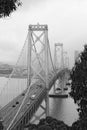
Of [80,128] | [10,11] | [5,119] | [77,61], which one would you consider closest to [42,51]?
[5,119]

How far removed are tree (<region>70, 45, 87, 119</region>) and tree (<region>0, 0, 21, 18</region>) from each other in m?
7.29

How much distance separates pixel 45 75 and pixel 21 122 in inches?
552

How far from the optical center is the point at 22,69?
114 feet

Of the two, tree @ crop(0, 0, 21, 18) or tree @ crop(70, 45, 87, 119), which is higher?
tree @ crop(0, 0, 21, 18)

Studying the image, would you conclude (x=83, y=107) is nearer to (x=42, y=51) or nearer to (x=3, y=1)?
(x=3, y=1)

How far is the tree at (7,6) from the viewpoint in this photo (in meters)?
4.94

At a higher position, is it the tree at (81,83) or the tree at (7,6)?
the tree at (7,6)

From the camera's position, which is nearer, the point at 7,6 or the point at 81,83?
the point at 7,6

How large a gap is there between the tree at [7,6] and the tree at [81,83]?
7292mm

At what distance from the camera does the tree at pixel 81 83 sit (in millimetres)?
11867

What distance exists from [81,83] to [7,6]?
7.61 meters

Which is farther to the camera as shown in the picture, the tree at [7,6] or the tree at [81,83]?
the tree at [81,83]

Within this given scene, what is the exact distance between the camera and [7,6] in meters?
5.02

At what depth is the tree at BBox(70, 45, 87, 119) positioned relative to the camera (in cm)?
1187
